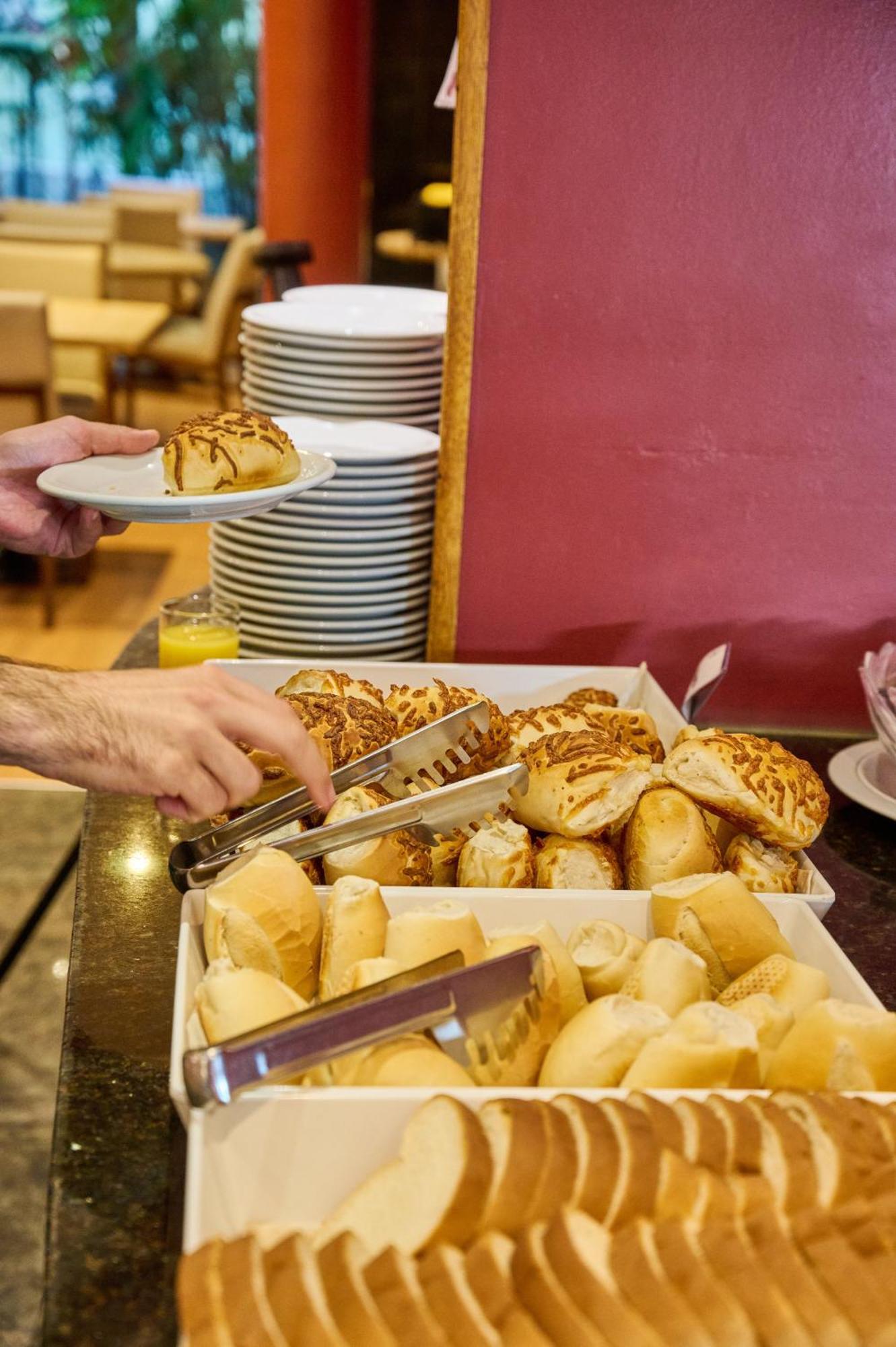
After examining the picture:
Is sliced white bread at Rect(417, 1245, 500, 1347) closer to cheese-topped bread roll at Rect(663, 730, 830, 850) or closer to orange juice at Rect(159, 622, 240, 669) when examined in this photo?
cheese-topped bread roll at Rect(663, 730, 830, 850)

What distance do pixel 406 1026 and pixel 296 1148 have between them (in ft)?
0.29

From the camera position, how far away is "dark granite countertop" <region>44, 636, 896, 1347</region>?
2.31ft

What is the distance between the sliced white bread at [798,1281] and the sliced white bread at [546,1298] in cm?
9

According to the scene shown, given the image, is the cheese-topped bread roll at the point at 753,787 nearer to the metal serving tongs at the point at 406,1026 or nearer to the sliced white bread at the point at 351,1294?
the metal serving tongs at the point at 406,1026

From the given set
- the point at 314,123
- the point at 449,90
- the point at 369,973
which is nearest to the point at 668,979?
the point at 369,973

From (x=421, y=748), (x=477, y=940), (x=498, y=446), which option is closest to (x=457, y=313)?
(x=498, y=446)

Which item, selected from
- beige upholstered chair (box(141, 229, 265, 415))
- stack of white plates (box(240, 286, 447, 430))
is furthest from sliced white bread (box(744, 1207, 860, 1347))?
beige upholstered chair (box(141, 229, 265, 415))

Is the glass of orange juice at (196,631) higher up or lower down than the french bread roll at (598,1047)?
lower down

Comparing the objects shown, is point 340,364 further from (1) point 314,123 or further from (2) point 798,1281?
(1) point 314,123

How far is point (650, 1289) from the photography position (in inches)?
22.7

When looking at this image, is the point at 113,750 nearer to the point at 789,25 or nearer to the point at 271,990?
the point at 271,990

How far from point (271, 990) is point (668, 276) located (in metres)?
0.96

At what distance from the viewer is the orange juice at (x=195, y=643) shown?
1509 mm

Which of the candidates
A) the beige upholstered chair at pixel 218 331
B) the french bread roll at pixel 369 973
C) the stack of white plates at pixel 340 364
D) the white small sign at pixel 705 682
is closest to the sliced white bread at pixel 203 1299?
the french bread roll at pixel 369 973
